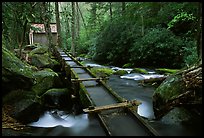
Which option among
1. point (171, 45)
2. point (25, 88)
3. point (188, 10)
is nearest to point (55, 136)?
point (25, 88)

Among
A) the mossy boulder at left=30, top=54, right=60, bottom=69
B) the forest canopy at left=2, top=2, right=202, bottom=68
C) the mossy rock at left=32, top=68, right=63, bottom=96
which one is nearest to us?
the mossy rock at left=32, top=68, right=63, bottom=96

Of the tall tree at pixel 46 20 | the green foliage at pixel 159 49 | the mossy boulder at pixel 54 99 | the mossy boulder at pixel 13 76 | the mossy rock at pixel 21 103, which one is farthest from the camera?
the green foliage at pixel 159 49

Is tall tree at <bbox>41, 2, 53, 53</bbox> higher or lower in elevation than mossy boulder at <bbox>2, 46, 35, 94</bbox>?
higher

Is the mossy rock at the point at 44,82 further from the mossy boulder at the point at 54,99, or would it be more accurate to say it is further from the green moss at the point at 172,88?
the green moss at the point at 172,88

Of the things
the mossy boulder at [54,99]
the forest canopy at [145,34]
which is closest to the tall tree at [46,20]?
the forest canopy at [145,34]

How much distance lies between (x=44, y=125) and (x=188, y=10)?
41.8 feet

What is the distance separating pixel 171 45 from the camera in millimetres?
15117

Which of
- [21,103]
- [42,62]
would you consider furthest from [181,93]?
[42,62]

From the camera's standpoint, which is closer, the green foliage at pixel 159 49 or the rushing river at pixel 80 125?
the rushing river at pixel 80 125

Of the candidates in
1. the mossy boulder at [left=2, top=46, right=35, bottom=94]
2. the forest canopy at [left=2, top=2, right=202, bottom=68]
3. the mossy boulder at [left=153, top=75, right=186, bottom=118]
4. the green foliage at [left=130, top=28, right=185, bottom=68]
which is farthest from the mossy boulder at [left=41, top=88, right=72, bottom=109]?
the green foliage at [left=130, top=28, right=185, bottom=68]

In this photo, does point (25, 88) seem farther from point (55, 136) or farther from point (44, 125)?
point (55, 136)

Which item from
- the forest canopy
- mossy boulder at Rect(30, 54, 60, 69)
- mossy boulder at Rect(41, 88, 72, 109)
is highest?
the forest canopy

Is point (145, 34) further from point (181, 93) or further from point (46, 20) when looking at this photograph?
point (181, 93)

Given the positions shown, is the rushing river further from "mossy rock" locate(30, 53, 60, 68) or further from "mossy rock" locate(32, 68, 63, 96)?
"mossy rock" locate(30, 53, 60, 68)
